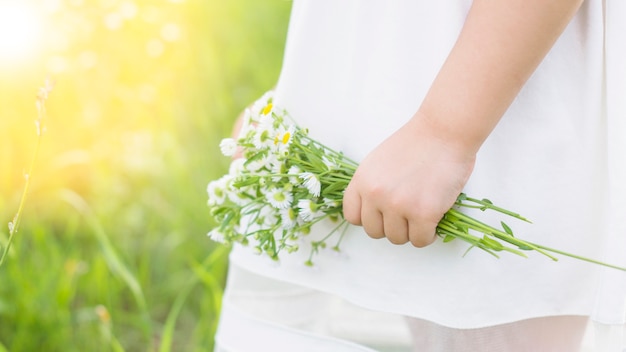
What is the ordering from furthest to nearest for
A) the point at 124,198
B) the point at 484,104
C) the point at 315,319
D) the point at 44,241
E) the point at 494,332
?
the point at 124,198 → the point at 44,241 → the point at 315,319 → the point at 494,332 → the point at 484,104

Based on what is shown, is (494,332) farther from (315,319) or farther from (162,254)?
(162,254)

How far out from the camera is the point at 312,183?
93 cm

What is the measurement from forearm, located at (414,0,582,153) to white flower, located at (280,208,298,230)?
0.65 ft

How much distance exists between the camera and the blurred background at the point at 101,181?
1.82 meters

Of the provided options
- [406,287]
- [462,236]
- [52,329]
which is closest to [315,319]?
[406,287]

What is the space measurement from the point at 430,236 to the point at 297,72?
29 centimetres

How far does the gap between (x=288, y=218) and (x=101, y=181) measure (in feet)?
4.25

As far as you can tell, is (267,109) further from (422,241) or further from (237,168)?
(422,241)

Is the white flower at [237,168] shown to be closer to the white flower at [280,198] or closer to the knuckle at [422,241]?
the white flower at [280,198]

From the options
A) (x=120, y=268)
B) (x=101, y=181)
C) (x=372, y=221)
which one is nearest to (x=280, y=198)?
(x=372, y=221)

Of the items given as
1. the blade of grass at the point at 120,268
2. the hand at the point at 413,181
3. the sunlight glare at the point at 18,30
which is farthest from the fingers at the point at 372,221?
the sunlight glare at the point at 18,30

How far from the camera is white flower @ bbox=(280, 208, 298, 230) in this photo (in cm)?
98

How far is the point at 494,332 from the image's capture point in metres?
0.96

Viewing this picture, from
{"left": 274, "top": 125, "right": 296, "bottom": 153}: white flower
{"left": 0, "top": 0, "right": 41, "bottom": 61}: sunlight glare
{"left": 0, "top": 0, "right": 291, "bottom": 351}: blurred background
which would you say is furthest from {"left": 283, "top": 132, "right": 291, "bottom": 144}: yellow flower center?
{"left": 0, "top": 0, "right": 41, "bottom": 61}: sunlight glare
